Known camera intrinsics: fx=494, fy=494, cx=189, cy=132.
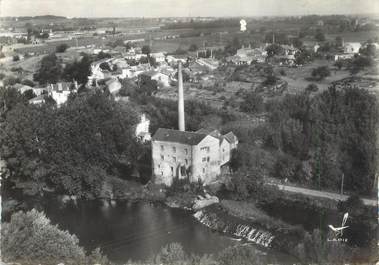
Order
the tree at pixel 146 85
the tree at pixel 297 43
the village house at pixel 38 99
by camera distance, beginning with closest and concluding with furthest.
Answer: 1. the village house at pixel 38 99
2. the tree at pixel 146 85
3. the tree at pixel 297 43

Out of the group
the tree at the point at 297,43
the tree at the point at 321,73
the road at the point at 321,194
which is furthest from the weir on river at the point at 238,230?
the tree at the point at 297,43

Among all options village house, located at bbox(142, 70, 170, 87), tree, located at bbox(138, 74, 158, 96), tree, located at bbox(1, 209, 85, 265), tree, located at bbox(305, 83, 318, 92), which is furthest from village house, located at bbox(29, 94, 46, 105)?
tree, located at bbox(1, 209, 85, 265)

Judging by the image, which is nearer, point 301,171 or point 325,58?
point 301,171

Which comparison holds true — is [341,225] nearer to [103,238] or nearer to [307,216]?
[307,216]

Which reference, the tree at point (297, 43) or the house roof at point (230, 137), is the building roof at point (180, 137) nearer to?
the house roof at point (230, 137)

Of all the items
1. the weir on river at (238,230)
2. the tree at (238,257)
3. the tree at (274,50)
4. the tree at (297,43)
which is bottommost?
the weir on river at (238,230)

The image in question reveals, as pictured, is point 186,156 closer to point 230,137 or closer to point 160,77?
point 230,137

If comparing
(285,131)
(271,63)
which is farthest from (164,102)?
(271,63)
